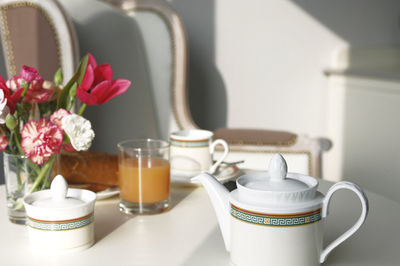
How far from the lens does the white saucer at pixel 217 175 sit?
37.0 inches

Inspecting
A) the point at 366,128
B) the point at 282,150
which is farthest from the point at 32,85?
the point at 366,128

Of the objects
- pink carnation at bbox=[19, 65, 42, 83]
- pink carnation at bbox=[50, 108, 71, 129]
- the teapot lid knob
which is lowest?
the teapot lid knob

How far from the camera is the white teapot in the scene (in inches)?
21.7

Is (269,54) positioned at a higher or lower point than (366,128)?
higher

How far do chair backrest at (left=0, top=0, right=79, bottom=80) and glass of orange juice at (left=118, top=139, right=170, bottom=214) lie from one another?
1.79 ft

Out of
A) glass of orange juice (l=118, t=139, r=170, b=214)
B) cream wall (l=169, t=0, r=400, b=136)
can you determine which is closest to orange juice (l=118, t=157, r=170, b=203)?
glass of orange juice (l=118, t=139, r=170, b=214)

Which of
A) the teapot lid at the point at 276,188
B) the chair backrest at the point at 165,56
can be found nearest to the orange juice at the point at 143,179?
the teapot lid at the point at 276,188

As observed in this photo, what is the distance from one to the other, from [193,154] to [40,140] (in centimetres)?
33

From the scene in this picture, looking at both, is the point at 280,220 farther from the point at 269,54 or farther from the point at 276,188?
the point at 269,54

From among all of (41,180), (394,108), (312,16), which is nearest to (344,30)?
(312,16)

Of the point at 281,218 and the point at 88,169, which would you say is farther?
the point at 88,169

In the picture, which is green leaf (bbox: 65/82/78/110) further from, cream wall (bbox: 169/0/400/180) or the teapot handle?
cream wall (bbox: 169/0/400/180)

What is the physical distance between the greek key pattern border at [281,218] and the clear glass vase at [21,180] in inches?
12.6

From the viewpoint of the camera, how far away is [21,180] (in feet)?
2.47
